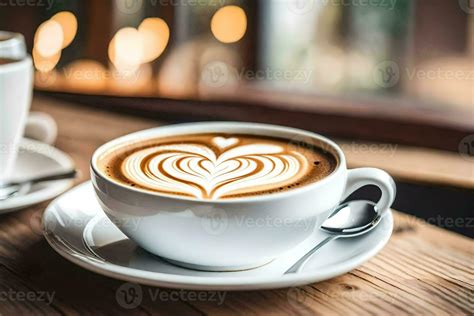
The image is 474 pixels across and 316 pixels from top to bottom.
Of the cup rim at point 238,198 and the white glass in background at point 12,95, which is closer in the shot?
the cup rim at point 238,198

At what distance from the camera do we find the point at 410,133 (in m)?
1.55

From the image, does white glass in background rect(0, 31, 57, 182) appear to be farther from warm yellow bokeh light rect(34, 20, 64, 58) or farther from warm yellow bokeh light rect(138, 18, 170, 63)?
warm yellow bokeh light rect(34, 20, 64, 58)

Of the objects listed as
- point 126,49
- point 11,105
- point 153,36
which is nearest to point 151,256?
point 11,105

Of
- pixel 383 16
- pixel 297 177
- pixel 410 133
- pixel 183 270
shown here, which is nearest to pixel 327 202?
pixel 297 177

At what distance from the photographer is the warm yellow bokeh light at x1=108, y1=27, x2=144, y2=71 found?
2.60 meters

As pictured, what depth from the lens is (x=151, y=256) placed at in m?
0.84

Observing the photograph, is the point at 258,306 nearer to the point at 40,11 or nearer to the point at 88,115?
the point at 88,115

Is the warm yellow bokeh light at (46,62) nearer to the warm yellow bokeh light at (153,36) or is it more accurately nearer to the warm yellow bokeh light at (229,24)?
the warm yellow bokeh light at (153,36)

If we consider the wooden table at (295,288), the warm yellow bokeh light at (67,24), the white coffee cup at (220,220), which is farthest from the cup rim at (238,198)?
the warm yellow bokeh light at (67,24)

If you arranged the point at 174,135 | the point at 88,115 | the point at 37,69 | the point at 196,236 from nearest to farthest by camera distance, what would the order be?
the point at 196,236, the point at 174,135, the point at 88,115, the point at 37,69

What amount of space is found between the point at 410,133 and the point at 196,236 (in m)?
0.89

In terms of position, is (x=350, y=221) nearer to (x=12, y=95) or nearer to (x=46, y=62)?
(x=12, y=95)

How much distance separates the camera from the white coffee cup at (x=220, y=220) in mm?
755

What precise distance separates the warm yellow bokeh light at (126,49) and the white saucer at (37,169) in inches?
53.5
